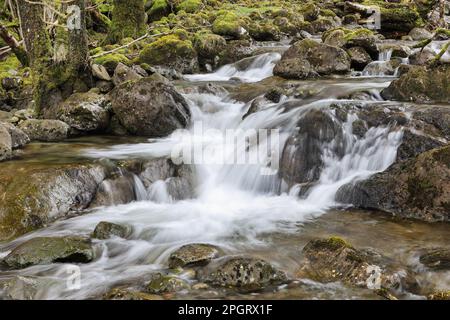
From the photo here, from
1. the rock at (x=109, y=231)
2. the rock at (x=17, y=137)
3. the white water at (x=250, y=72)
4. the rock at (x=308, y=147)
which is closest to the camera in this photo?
the rock at (x=109, y=231)

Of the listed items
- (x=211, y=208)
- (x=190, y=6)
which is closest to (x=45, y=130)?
(x=211, y=208)

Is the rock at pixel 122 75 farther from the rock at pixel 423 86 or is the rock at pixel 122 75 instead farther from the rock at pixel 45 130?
the rock at pixel 423 86

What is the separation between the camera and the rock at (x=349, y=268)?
4.53 m

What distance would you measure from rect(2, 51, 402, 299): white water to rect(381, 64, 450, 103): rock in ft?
5.17

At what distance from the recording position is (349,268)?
4.66 m

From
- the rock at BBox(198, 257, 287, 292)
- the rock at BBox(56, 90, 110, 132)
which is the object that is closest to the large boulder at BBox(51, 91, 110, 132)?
the rock at BBox(56, 90, 110, 132)

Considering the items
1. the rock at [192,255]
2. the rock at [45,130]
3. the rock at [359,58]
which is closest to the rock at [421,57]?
the rock at [359,58]

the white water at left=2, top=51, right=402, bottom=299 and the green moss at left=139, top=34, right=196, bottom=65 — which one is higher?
the green moss at left=139, top=34, right=196, bottom=65

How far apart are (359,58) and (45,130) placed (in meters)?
8.18

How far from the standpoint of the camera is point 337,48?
12672 mm

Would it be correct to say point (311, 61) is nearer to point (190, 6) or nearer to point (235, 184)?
point (235, 184)

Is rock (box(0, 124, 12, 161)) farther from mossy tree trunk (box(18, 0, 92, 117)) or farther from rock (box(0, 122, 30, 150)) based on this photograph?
mossy tree trunk (box(18, 0, 92, 117))

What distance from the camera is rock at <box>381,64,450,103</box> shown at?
29.1ft

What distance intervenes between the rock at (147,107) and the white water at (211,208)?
0.35 m
